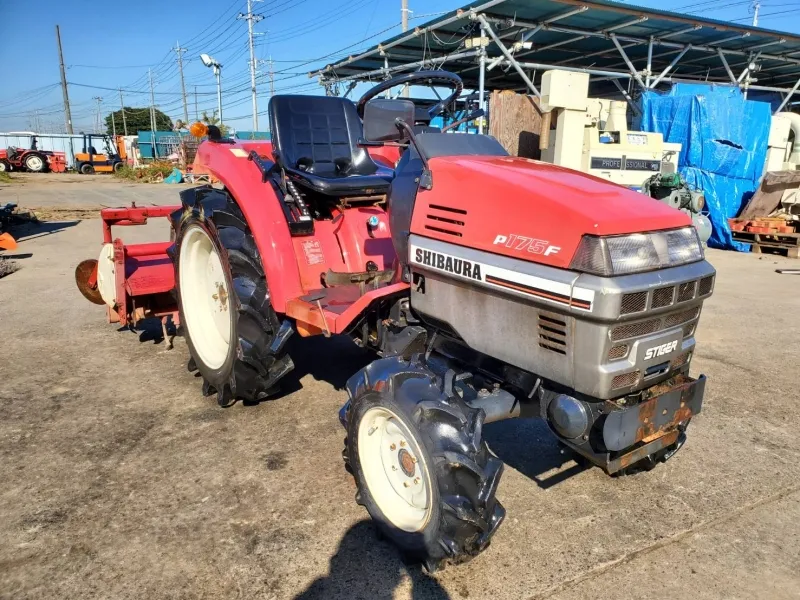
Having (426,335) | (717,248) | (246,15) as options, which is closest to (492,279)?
(426,335)

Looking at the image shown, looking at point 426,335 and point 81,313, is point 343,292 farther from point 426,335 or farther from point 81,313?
point 81,313

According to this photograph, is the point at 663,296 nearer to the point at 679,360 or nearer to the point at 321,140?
the point at 679,360

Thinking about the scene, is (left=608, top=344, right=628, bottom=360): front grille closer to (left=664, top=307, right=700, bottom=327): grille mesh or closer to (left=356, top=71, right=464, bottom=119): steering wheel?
(left=664, top=307, right=700, bottom=327): grille mesh

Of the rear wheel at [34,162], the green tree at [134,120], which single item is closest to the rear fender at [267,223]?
the rear wheel at [34,162]

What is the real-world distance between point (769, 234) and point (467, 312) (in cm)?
855

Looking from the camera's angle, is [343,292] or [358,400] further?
[343,292]

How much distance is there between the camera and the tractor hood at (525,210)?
6.26 feet

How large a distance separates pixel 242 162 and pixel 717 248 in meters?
8.65

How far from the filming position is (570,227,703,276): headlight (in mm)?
1846

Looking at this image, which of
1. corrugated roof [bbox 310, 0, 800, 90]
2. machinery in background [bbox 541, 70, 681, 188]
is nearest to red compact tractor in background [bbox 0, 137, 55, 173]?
corrugated roof [bbox 310, 0, 800, 90]

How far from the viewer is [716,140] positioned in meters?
9.67

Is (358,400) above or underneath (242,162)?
underneath

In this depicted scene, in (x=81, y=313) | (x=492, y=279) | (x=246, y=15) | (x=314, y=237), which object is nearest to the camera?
(x=492, y=279)

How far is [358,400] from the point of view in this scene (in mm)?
2305
